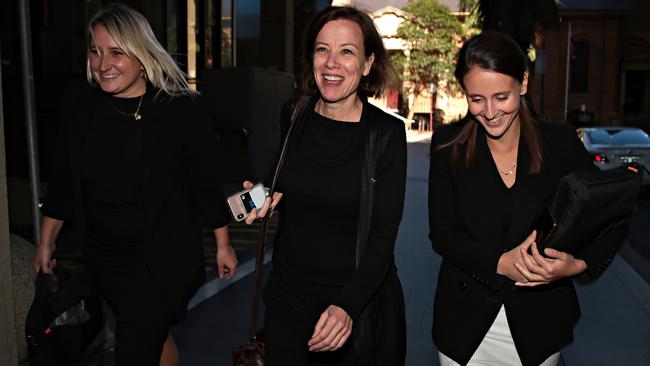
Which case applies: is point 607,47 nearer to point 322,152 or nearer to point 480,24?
point 480,24

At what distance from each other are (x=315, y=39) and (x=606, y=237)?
137cm

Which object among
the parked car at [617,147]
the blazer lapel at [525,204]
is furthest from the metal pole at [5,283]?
the parked car at [617,147]

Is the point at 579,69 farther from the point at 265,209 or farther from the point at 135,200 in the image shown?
the point at 265,209

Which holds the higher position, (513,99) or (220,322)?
(513,99)

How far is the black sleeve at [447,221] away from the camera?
2.80 metres

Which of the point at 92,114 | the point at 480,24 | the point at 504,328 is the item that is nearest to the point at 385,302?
the point at 504,328

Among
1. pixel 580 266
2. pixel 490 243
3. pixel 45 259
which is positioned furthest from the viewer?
pixel 45 259

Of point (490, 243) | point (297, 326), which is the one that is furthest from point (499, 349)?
point (297, 326)

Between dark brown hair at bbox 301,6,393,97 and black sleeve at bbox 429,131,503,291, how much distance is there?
387 millimetres


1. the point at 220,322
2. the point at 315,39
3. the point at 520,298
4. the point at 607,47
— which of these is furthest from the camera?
the point at 607,47

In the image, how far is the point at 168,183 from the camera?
3.45 meters

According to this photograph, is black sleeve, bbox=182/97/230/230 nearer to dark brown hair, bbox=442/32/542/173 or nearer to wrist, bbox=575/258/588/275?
dark brown hair, bbox=442/32/542/173

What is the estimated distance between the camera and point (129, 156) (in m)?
3.39

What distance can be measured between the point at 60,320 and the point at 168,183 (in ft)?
2.64
